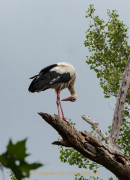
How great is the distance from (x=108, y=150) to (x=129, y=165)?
489 mm

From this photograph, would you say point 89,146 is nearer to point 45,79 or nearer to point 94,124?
point 45,79

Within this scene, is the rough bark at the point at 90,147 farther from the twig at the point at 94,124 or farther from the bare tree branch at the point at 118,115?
the twig at the point at 94,124

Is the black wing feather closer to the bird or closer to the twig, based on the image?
the bird

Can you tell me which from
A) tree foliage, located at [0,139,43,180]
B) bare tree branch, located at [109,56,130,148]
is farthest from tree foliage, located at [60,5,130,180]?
tree foliage, located at [0,139,43,180]

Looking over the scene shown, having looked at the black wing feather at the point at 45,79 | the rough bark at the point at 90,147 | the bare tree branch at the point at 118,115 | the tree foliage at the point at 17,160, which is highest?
the black wing feather at the point at 45,79

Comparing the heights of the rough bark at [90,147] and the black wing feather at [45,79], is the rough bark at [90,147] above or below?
below

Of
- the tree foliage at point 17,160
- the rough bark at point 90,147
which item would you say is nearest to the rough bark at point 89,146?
the rough bark at point 90,147

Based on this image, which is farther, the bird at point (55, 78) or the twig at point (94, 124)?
the twig at point (94, 124)

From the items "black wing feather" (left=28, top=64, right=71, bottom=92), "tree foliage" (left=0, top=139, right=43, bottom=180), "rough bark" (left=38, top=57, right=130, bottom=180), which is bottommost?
"tree foliage" (left=0, top=139, right=43, bottom=180)

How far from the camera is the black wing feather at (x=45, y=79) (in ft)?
18.4

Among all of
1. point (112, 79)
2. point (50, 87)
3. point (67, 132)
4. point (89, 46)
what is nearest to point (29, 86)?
point (50, 87)

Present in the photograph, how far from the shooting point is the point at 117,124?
5.98 meters

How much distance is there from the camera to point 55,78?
5.82 m

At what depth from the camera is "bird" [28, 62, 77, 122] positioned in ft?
18.6
